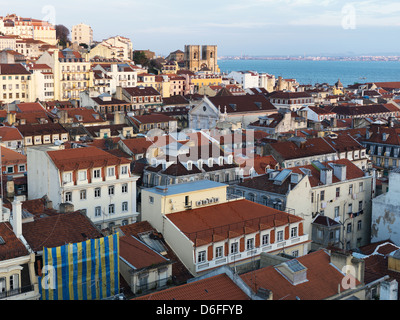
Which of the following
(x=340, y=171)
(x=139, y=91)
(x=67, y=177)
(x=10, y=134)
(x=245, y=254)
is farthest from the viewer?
(x=139, y=91)

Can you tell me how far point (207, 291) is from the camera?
18.3m

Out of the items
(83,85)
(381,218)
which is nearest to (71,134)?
(381,218)

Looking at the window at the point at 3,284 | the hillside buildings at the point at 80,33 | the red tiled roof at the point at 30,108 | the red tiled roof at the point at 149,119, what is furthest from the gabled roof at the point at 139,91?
the hillside buildings at the point at 80,33

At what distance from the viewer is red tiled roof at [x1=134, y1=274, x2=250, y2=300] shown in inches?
696

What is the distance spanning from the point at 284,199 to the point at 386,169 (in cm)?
2368

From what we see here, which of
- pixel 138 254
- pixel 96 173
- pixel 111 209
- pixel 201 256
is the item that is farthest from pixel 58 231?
pixel 111 209

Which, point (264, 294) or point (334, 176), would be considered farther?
point (334, 176)

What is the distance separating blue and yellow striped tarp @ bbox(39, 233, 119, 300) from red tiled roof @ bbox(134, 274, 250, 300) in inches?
183

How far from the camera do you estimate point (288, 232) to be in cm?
2886

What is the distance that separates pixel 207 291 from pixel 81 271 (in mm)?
5731

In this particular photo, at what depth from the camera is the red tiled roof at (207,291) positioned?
17.7 meters

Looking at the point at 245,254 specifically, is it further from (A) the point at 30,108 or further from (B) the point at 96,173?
(A) the point at 30,108

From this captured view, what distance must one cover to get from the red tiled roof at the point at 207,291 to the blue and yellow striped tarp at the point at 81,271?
4.65 m
